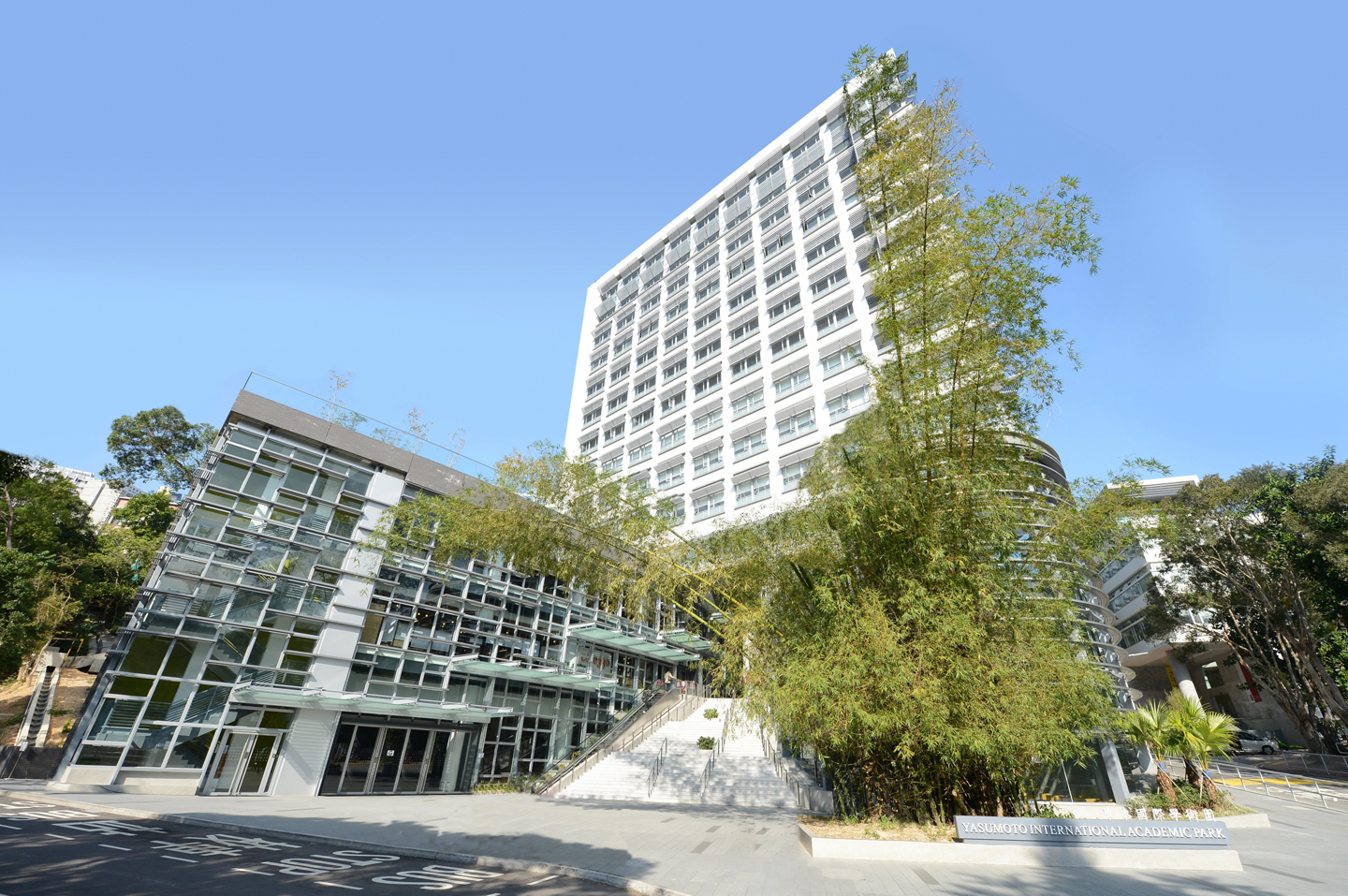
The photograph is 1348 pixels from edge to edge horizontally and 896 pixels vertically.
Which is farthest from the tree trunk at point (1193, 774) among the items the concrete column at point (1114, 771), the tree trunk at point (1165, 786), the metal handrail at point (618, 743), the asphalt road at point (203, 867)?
the asphalt road at point (203, 867)

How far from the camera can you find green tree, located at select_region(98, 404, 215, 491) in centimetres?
3128

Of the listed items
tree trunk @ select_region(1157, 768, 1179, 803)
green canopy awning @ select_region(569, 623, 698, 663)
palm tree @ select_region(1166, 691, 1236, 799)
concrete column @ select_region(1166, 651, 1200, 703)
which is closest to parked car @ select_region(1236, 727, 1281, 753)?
concrete column @ select_region(1166, 651, 1200, 703)

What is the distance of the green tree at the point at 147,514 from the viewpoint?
90.8 feet

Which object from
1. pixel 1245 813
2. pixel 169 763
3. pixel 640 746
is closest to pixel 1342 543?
pixel 1245 813

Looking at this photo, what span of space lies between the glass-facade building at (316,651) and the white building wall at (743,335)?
9088 mm

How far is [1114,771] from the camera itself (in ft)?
45.6

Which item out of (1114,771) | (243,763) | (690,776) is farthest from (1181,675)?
(243,763)

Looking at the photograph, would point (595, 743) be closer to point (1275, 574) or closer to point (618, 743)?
point (618, 743)

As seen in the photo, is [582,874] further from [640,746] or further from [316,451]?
[316,451]

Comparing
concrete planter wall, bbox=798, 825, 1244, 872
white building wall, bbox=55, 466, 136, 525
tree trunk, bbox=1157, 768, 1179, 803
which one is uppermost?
white building wall, bbox=55, 466, 136, 525

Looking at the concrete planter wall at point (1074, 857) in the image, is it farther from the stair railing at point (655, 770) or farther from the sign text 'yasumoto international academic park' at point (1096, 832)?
the stair railing at point (655, 770)

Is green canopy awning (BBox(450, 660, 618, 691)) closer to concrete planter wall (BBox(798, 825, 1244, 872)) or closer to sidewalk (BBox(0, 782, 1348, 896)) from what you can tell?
sidewalk (BBox(0, 782, 1348, 896))

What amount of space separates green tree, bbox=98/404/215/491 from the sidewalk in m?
25.7

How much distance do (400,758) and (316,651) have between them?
3705mm
